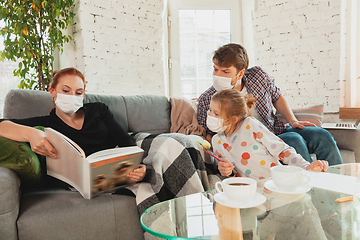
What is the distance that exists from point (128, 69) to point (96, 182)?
1.93 meters

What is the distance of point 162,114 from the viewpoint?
1925 mm

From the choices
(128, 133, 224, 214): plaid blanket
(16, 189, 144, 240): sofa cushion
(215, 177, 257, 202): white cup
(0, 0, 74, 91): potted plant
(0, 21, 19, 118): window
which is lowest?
(16, 189, 144, 240): sofa cushion

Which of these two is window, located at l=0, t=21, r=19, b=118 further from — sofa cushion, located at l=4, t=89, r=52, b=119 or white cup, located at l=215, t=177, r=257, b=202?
white cup, located at l=215, t=177, r=257, b=202

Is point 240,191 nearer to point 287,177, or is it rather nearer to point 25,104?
point 287,177

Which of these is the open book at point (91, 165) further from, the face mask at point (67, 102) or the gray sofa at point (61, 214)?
the face mask at point (67, 102)

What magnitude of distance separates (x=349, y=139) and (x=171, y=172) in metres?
1.34

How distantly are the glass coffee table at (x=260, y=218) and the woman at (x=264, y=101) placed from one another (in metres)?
0.78

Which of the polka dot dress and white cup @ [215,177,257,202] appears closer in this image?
white cup @ [215,177,257,202]

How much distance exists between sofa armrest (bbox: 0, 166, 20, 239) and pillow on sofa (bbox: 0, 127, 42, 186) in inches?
2.7

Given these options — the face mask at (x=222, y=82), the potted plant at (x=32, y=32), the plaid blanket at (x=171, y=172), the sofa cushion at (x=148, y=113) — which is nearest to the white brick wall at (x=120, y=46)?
the potted plant at (x=32, y=32)

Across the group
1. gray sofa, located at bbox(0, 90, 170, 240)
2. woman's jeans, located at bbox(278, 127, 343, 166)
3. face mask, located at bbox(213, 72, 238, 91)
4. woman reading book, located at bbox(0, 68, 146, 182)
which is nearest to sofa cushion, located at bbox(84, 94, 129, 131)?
woman reading book, located at bbox(0, 68, 146, 182)

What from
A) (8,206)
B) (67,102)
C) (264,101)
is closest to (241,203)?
(8,206)

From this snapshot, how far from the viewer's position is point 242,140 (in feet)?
4.18

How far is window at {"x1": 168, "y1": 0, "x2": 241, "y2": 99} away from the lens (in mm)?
3182
